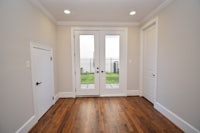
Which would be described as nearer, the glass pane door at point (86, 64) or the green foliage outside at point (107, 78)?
the glass pane door at point (86, 64)

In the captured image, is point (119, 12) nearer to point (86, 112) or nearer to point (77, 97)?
point (86, 112)

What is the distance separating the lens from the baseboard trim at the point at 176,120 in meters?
1.93

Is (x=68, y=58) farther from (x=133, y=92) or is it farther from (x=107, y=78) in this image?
(x=133, y=92)

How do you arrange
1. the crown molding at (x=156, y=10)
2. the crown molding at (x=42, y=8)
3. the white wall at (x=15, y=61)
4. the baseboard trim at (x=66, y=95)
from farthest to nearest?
the baseboard trim at (x=66, y=95) < the crown molding at (x=156, y=10) < the crown molding at (x=42, y=8) < the white wall at (x=15, y=61)

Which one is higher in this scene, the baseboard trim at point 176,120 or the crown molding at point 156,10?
the crown molding at point 156,10

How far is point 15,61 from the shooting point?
183cm

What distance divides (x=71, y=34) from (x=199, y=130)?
392cm

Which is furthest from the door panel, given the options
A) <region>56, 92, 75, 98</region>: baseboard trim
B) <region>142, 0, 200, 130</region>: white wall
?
<region>142, 0, 200, 130</region>: white wall

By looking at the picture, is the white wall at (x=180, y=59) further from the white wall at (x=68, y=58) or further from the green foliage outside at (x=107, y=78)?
the green foliage outside at (x=107, y=78)

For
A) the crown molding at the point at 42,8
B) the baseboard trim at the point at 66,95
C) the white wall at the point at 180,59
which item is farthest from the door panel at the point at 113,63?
the crown molding at the point at 42,8

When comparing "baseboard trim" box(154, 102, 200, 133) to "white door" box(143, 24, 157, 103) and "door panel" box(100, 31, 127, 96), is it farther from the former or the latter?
"door panel" box(100, 31, 127, 96)

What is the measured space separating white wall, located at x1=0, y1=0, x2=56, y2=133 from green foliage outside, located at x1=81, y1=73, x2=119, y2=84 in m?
1.95

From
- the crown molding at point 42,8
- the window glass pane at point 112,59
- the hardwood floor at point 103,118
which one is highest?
the crown molding at point 42,8

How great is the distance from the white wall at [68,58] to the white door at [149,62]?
0.32m
